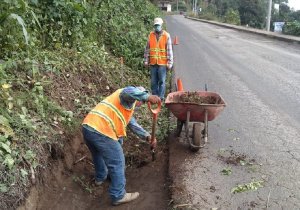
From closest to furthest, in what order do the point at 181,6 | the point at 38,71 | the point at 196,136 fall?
the point at 196,136 → the point at 38,71 → the point at 181,6

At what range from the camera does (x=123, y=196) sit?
5.14 m

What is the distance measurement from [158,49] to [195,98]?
2.48m

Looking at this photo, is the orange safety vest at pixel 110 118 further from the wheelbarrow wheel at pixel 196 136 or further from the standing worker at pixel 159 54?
the standing worker at pixel 159 54

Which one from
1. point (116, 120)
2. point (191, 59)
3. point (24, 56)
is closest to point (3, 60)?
point (24, 56)

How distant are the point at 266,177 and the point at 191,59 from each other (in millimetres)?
10365

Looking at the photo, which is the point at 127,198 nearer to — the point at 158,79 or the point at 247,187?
the point at 247,187

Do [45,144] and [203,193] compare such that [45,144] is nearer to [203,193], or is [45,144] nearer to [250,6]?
[203,193]

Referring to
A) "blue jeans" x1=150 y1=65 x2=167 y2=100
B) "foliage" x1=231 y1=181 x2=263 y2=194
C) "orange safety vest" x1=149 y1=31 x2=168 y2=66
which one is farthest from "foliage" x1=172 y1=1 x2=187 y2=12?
"foliage" x1=231 y1=181 x2=263 y2=194

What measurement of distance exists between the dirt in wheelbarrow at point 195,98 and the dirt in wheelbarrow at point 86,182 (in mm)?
858

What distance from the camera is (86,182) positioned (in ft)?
18.8

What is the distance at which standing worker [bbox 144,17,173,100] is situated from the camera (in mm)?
8703

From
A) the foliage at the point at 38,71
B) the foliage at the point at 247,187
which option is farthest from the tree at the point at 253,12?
the foliage at the point at 247,187

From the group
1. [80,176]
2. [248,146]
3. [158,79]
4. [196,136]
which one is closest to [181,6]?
[158,79]

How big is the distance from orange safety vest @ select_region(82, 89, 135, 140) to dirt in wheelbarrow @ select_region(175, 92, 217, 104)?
1.76 metres
